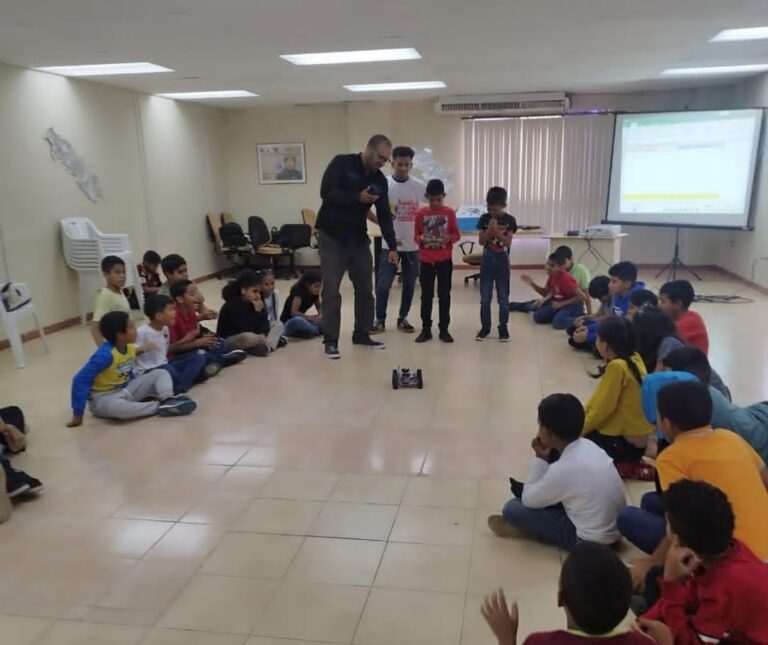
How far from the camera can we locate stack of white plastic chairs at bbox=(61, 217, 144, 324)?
20.4ft

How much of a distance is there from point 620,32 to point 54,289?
212 inches

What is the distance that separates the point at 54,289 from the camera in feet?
20.2

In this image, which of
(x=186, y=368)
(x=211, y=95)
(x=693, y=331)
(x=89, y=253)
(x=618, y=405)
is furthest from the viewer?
(x=211, y=95)

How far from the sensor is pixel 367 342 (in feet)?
16.7

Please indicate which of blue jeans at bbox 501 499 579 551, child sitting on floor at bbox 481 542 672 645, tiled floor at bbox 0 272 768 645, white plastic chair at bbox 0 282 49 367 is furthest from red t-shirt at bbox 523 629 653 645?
white plastic chair at bbox 0 282 49 367

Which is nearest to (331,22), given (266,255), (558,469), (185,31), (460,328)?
(185,31)

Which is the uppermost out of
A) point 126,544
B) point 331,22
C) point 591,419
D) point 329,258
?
point 331,22

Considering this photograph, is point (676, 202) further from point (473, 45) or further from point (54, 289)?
point (54, 289)

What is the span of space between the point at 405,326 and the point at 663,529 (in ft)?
12.1

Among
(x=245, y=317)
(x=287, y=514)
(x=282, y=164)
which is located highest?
(x=282, y=164)

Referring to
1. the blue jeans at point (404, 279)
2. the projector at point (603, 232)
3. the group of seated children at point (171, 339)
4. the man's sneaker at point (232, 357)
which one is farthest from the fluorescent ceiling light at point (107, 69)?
the projector at point (603, 232)

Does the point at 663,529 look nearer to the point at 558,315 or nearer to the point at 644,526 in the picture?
the point at 644,526

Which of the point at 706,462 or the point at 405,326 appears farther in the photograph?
the point at 405,326

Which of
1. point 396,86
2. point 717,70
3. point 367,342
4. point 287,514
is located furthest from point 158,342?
point 717,70
